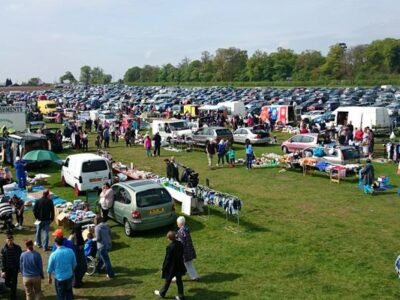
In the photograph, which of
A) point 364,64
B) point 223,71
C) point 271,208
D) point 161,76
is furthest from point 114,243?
point 161,76

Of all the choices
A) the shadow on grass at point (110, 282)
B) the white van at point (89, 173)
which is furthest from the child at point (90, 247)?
the white van at point (89, 173)

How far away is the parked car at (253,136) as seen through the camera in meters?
31.4

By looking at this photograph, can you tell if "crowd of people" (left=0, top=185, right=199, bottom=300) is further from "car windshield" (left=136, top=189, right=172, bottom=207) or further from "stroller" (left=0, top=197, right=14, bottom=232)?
"stroller" (left=0, top=197, right=14, bottom=232)

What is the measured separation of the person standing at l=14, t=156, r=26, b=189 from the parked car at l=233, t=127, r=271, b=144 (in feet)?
52.1

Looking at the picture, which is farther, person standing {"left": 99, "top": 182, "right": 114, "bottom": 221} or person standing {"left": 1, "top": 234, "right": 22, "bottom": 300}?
person standing {"left": 99, "top": 182, "right": 114, "bottom": 221}

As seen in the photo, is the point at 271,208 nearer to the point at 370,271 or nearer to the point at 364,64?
the point at 370,271

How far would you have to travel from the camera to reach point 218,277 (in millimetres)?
10719

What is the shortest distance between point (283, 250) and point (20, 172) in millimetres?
12916

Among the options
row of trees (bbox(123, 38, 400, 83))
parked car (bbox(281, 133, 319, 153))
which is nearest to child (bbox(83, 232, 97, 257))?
parked car (bbox(281, 133, 319, 153))

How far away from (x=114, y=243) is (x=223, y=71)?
15352 cm

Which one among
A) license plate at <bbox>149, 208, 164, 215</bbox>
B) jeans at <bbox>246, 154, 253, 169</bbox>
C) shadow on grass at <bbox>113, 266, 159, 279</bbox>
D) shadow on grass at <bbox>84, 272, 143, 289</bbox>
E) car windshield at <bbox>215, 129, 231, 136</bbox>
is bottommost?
shadow on grass at <bbox>84, 272, 143, 289</bbox>

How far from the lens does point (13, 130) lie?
114 ft

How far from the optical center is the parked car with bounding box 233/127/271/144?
3139 cm

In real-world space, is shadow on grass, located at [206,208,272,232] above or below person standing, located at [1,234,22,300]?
below
